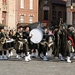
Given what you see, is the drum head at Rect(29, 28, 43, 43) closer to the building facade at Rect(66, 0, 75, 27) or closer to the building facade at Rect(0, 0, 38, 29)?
the building facade at Rect(66, 0, 75, 27)

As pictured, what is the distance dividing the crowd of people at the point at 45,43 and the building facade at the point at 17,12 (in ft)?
89.8

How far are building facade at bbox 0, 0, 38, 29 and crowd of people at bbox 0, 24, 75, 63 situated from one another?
27.4 m

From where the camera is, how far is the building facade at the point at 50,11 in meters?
53.4

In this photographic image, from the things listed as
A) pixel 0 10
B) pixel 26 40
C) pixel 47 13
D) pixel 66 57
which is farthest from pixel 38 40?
pixel 47 13

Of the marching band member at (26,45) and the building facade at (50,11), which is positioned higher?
the building facade at (50,11)

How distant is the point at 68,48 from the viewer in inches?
596

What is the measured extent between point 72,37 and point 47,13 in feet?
125

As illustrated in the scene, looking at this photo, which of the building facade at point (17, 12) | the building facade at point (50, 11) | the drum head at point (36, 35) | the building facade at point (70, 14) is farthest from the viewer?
the building facade at point (50, 11)

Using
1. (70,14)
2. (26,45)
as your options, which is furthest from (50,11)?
(26,45)

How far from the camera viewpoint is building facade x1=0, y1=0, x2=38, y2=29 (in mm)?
44406

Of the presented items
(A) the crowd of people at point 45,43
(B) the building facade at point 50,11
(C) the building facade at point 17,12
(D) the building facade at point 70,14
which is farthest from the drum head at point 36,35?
(B) the building facade at point 50,11

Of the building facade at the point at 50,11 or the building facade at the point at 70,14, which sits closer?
the building facade at the point at 70,14

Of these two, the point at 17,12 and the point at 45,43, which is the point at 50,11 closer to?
the point at 17,12

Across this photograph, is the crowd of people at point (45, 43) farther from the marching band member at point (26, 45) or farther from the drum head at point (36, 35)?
the drum head at point (36, 35)
